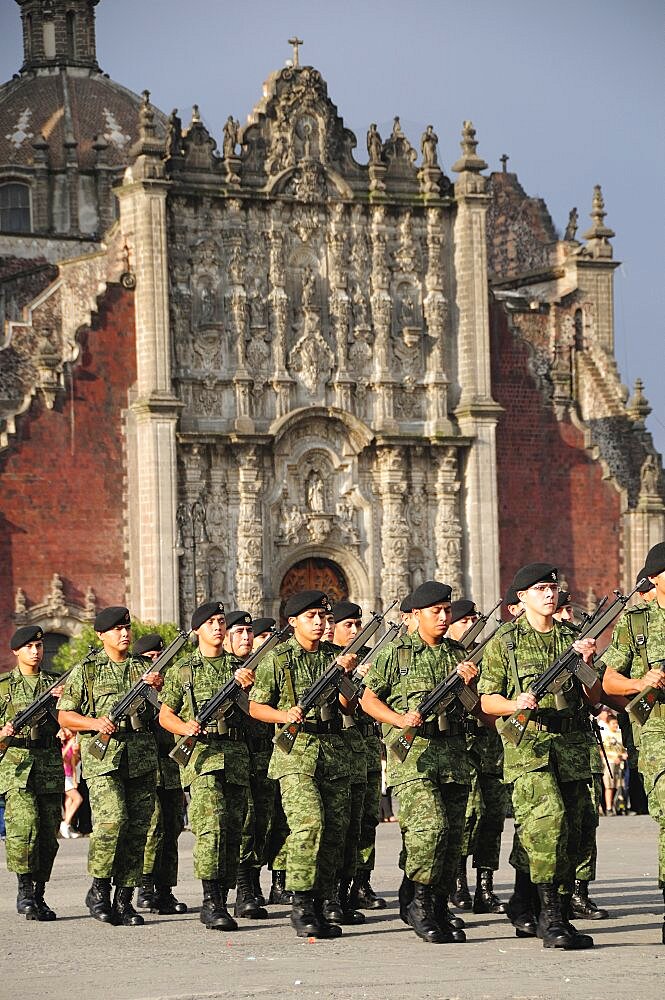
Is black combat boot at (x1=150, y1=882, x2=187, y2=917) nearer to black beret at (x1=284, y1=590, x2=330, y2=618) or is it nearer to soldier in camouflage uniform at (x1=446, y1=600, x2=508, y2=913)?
soldier in camouflage uniform at (x1=446, y1=600, x2=508, y2=913)

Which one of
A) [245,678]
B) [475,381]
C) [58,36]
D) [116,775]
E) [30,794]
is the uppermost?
[58,36]

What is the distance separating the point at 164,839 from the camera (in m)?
15.8

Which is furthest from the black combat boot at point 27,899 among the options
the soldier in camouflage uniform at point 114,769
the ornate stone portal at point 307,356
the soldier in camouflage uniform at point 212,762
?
the ornate stone portal at point 307,356

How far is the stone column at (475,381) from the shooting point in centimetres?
4131

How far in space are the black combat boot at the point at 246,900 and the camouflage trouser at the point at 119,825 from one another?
70 cm

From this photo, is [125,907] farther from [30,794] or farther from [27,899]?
[30,794]

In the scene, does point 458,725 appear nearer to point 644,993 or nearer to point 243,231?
point 644,993

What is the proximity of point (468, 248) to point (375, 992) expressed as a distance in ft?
103

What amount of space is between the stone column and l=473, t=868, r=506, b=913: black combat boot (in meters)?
25.9

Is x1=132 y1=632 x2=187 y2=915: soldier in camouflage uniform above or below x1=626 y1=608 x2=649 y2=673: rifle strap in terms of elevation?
below

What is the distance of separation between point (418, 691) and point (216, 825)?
1.90 m

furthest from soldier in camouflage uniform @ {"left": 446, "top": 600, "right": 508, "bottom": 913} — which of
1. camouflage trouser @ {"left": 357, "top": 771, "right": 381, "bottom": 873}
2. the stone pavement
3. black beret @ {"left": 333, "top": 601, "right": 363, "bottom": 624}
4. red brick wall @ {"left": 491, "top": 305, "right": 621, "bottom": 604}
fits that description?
red brick wall @ {"left": 491, "top": 305, "right": 621, "bottom": 604}

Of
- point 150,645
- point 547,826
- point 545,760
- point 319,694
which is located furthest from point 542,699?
point 150,645

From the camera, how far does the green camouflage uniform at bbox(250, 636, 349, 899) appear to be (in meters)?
13.8
